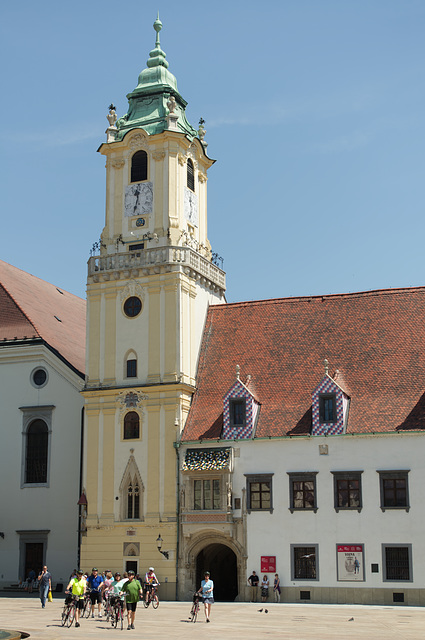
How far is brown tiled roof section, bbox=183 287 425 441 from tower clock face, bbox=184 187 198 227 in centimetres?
547

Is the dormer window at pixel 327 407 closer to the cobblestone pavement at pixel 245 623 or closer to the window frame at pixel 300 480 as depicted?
the window frame at pixel 300 480

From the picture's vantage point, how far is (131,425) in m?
47.0

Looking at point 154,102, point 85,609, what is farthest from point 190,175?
point 85,609

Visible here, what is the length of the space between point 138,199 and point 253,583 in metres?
21.9

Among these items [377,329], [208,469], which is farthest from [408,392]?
[208,469]

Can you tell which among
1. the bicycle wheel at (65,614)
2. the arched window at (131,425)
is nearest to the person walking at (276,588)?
the arched window at (131,425)

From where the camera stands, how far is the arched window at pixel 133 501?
45.8m

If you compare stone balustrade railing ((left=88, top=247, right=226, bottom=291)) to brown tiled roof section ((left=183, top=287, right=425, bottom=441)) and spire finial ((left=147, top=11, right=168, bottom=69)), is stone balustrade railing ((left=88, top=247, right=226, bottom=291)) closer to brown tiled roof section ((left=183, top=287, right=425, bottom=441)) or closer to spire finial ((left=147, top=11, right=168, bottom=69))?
brown tiled roof section ((left=183, top=287, right=425, bottom=441))

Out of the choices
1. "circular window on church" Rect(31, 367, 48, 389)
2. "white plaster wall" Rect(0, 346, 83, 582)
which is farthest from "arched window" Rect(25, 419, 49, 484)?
"circular window on church" Rect(31, 367, 48, 389)

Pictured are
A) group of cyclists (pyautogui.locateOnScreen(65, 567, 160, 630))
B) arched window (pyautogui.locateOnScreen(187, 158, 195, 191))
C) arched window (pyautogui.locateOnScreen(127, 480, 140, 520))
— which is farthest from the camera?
arched window (pyautogui.locateOnScreen(187, 158, 195, 191))

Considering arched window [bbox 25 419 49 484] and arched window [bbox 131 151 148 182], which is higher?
arched window [bbox 131 151 148 182]

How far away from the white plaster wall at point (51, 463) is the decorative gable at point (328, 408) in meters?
14.4

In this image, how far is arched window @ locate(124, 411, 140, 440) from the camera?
153 feet

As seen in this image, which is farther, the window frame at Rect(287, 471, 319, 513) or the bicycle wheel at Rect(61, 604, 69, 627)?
the window frame at Rect(287, 471, 319, 513)
